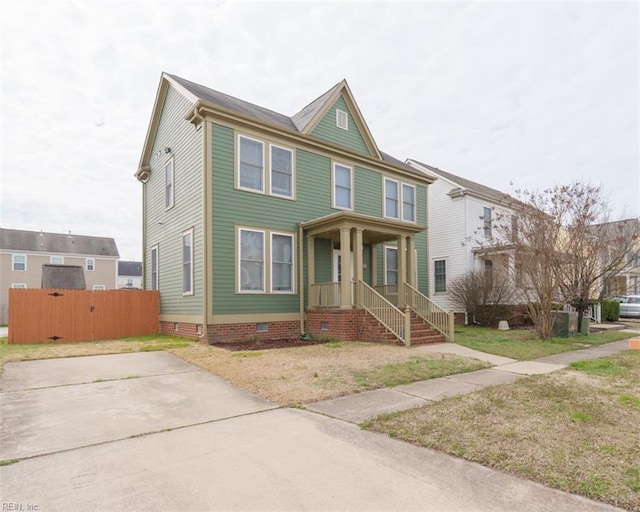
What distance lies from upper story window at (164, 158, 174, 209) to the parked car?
90.2ft

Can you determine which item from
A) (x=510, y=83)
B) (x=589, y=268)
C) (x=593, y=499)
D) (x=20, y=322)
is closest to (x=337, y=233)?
(x=510, y=83)

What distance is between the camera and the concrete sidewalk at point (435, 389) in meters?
5.03

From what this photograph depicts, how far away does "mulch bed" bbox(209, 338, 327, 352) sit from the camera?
34.5 ft

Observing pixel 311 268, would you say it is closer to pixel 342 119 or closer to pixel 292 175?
pixel 292 175

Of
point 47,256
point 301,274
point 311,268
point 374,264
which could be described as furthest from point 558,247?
point 47,256

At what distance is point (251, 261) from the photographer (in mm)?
12211

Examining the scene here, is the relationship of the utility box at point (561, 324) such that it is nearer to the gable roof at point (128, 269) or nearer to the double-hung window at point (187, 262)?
the double-hung window at point (187, 262)

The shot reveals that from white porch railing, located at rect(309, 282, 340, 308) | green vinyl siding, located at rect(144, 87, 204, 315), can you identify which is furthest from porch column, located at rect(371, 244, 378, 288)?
green vinyl siding, located at rect(144, 87, 204, 315)

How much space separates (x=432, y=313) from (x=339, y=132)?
7467 millimetres

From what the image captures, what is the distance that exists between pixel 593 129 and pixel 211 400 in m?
17.2

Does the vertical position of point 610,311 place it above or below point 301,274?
below

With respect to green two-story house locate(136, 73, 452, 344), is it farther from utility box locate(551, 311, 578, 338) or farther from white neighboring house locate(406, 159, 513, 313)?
white neighboring house locate(406, 159, 513, 313)

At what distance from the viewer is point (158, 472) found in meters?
3.26

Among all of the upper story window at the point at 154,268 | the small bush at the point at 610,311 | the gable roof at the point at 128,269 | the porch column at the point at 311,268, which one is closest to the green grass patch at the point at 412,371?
the porch column at the point at 311,268
